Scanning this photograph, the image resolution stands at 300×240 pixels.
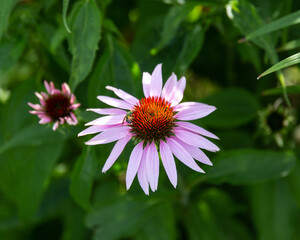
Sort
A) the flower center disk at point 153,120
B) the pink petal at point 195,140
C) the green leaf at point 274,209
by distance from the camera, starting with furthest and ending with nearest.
A: the green leaf at point 274,209, the flower center disk at point 153,120, the pink petal at point 195,140

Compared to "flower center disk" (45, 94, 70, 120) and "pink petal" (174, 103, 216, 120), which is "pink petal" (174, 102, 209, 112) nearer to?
"pink petal" (174, 103, 216, 120)

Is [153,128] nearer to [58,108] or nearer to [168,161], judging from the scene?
[168,161]

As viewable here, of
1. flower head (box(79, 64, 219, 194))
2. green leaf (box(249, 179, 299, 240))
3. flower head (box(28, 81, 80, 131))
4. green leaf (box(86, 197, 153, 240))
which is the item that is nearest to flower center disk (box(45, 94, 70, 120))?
flower head (box(28, 81, 80, 131))

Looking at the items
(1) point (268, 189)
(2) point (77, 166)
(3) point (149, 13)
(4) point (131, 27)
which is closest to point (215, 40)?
(3) point (149, 13)

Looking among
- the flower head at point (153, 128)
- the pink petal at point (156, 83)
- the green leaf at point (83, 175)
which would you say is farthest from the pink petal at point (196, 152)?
the green leaf at point (83, 175)

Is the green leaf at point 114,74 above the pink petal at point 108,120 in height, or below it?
above

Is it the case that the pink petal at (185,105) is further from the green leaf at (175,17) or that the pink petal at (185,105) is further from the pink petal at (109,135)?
the green leaf at (175,17)
